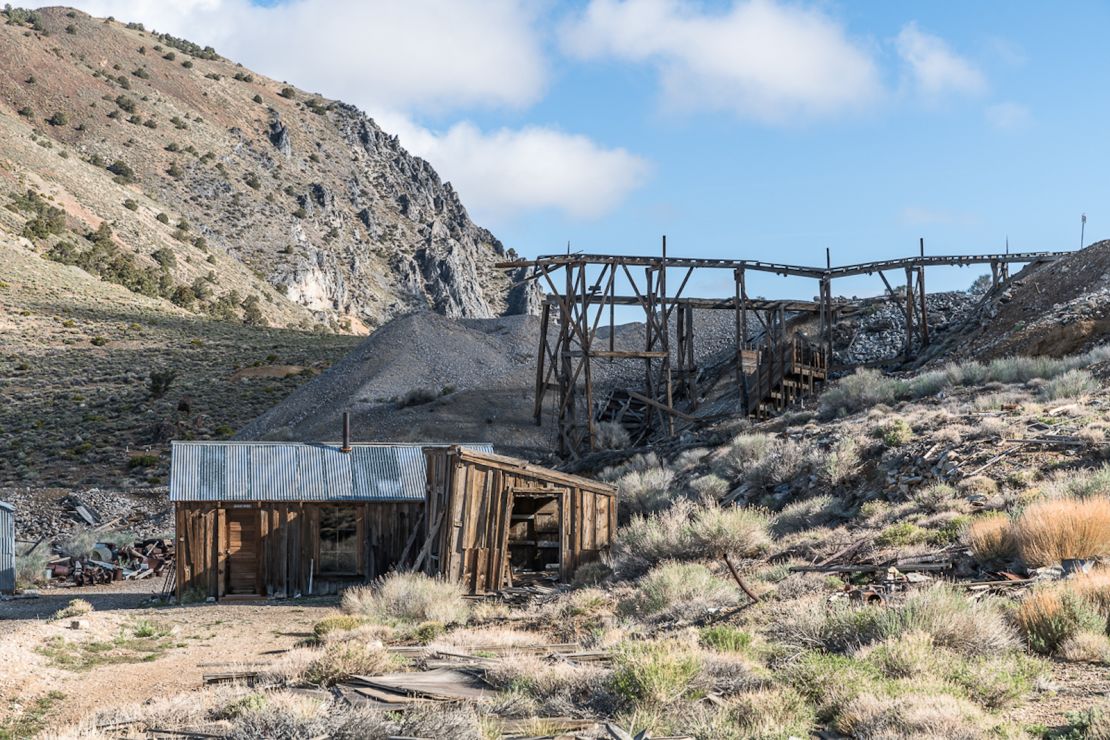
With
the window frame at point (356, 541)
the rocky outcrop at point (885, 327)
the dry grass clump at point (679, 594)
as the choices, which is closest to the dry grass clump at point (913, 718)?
the dry grass clump at point (679, 594)

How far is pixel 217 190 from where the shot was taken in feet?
292

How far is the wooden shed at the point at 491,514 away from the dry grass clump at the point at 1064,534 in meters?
10.2

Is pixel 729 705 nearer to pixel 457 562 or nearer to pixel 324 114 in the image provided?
pixel 457 562

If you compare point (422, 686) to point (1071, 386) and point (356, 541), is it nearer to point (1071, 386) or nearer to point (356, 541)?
point (356, 541)

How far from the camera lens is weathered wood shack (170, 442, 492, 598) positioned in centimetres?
2342

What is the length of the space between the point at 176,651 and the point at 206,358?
37.4 metres

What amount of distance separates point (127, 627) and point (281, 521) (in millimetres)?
5323

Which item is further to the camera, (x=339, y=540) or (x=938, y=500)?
(x=339, y=540)

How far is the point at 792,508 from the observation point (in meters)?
21.0

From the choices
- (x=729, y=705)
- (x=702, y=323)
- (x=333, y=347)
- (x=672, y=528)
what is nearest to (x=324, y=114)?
(x=333, y=347)

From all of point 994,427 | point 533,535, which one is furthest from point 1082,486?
point 533,535

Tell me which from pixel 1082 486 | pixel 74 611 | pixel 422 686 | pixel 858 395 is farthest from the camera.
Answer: pixel 858 395

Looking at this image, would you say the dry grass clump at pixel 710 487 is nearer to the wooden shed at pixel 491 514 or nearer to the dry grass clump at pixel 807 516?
the wooden shed at pixel 491 514

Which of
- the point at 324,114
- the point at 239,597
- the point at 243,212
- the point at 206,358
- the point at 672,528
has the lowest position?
the point at 239,597
